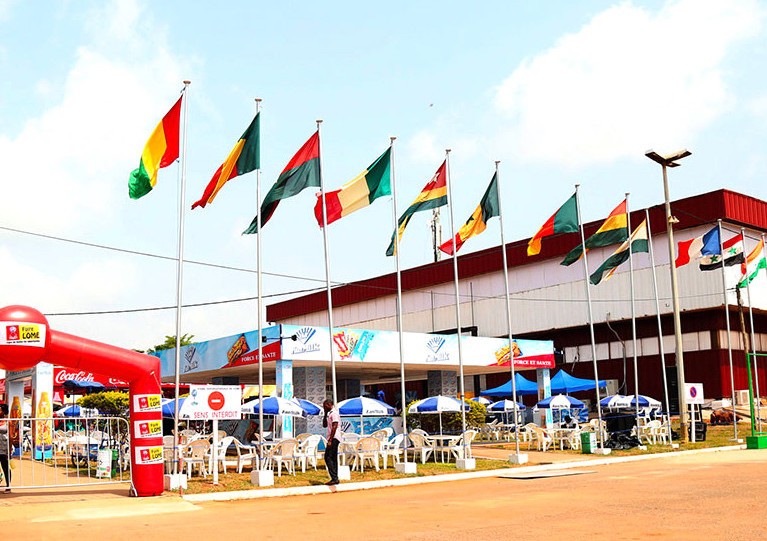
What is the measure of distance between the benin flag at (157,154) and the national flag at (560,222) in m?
11.6

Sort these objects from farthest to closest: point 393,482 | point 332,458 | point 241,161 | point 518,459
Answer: point 518,459, point 393,482, point 241,161, point 332,458

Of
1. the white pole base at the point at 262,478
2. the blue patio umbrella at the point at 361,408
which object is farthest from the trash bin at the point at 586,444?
the white pole base at the point at 262,478

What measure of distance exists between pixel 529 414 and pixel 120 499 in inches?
1255

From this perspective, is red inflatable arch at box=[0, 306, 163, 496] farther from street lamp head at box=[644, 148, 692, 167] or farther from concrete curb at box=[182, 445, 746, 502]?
street lamp head at box=[644, 148, 692, 167]

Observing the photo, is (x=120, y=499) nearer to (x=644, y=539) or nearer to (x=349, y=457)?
(x=349, y=457)

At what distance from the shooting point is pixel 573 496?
1578cm

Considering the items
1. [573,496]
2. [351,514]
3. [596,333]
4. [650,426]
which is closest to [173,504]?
[351,514]

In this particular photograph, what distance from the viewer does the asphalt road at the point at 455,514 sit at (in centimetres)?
1140

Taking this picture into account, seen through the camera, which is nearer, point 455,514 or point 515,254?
point 455,514

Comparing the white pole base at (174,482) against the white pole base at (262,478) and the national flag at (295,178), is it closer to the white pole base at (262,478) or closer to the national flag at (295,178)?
the white pole base at (262,478)

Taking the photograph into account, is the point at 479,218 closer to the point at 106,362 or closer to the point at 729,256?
the point at 106,362

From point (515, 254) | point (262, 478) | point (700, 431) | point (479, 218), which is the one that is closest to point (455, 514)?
point (262, 478)

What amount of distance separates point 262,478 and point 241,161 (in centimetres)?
682

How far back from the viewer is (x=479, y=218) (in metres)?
24.3
